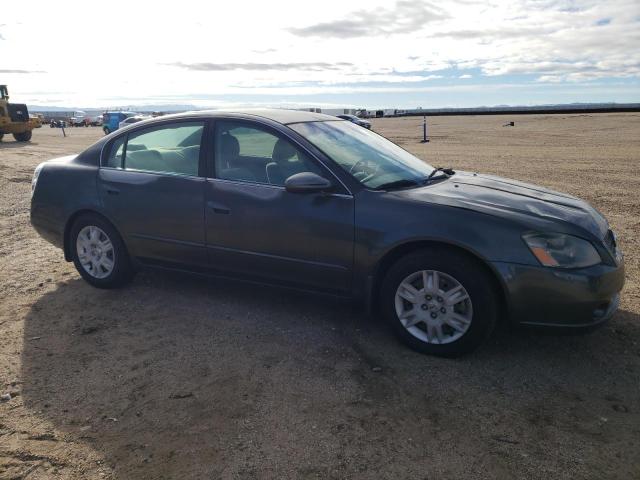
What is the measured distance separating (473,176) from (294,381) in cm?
247

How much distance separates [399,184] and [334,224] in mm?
637

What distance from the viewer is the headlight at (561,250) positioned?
11.1 ft

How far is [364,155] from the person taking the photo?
441 cm

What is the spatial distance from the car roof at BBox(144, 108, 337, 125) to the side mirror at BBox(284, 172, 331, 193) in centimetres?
68

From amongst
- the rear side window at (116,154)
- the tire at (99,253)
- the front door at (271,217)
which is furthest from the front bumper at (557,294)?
the rear side window at (116,154)

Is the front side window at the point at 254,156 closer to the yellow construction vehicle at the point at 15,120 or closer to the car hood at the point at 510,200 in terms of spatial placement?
the car hood at the point at 510,200

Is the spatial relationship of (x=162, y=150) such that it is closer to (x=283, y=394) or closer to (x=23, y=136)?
(x=283, y=394)

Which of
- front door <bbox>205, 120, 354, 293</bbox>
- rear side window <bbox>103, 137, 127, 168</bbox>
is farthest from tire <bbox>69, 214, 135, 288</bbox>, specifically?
front door <bbox>205, 120, 354, 293</bbox>

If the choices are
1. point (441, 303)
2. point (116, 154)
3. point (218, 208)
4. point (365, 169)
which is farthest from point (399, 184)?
point (116, 154)

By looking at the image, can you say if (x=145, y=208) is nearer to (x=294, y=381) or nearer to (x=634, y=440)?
(x=294, y=381)

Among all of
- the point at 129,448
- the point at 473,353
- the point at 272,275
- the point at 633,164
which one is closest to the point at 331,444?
the point at 129,448

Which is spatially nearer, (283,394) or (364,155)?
(283,394)

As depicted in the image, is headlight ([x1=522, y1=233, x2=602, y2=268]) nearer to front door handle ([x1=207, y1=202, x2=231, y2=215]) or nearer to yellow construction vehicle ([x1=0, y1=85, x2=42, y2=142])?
front door handle ([x1=207, y1=202, x2=231, y2=215])

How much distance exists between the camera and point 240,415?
3107mm
